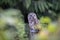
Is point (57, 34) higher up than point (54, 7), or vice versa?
point (57, 34)

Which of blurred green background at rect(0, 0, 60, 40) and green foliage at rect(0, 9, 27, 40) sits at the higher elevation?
green foliage at rect(0, 9, 27, 40)

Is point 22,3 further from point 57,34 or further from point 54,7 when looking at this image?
point 57,34

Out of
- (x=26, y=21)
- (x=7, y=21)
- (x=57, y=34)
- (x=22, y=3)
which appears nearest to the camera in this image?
(x=57, y=34)

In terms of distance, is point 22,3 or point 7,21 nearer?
point 7,21

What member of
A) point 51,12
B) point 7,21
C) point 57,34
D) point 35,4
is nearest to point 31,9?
point 35,4

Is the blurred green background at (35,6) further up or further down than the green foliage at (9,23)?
further down

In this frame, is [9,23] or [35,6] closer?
[9,23]

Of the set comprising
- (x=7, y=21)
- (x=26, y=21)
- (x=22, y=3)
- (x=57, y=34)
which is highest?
(x=57, y=34)

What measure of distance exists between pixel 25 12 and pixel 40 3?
8.0 inches

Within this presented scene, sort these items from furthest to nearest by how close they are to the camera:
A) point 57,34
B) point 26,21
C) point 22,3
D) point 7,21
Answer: point 22,3, point 26,21, point 7,21, point 57,34

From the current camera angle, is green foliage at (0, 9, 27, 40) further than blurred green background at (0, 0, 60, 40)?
No

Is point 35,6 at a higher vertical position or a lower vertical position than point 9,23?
lower

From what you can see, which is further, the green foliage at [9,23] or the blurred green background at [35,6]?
the blurred green background at [35,6]

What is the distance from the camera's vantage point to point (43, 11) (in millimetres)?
2070
